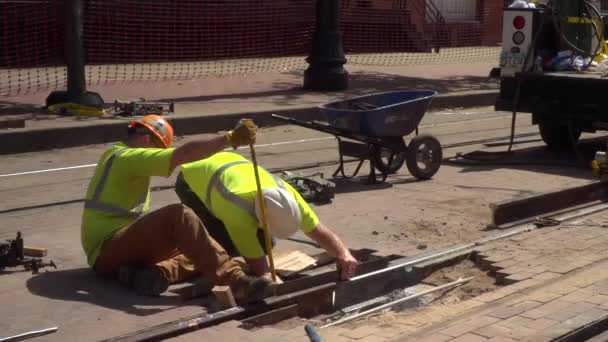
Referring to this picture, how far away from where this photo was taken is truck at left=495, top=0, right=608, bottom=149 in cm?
1165

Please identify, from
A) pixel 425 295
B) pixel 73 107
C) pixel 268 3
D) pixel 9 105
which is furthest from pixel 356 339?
pixel 268 3

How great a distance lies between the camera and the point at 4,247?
22.6ft

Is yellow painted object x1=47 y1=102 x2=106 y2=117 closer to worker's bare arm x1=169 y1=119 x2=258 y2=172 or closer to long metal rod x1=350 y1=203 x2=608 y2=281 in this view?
long metal rod x1=350 y1=203 x2=608 y2=281

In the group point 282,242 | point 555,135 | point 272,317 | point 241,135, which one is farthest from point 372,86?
point 272,317

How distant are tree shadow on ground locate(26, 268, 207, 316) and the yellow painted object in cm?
756

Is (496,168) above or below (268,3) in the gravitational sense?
below

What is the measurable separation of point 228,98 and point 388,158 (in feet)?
22.8

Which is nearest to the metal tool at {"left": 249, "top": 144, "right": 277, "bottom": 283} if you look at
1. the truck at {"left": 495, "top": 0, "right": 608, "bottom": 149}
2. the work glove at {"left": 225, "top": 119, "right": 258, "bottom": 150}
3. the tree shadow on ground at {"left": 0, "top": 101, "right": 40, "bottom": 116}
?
the work glove at {"left": 225, "top": 119, "right": 258, "bottom": 150}

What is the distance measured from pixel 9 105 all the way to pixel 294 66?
870 centimetres

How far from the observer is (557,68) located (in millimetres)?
12398

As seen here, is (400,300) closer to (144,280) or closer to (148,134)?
(144,280)

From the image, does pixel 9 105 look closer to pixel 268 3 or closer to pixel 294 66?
pixel 294 66

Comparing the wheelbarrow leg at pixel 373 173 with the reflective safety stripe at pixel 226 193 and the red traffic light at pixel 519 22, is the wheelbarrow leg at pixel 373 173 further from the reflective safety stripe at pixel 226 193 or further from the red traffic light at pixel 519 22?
the reflective safety stripe at pixel 226 193

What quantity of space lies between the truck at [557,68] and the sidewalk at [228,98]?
12.8ft
